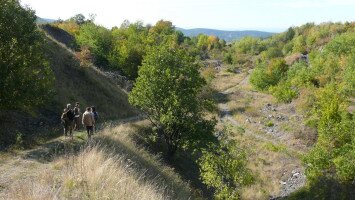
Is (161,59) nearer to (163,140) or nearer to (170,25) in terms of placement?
(163,140)

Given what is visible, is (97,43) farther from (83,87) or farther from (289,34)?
(289,34)

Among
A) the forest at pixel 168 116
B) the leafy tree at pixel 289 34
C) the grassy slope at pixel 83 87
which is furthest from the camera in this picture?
the leafy tree at pixel 289 34

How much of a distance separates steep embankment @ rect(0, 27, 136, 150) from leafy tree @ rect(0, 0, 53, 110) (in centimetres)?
502

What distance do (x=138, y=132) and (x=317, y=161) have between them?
16.7 m

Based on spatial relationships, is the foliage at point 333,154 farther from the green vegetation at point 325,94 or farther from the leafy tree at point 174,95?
the leafy tree at point 174,95

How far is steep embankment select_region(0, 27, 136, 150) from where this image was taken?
29547 mm

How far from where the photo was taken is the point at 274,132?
50.8 meters

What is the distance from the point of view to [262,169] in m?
40.1

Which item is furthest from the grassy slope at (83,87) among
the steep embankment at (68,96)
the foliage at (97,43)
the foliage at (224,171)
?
the foliage at (224,171)

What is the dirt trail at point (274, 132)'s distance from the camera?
123 ft

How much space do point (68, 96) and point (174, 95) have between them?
13.8 metres

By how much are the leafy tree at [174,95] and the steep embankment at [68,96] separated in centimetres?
770

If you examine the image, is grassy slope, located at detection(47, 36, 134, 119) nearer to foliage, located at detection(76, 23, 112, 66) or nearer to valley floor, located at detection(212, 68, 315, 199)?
valley floor, located at detection(212, 68, 315, 199)

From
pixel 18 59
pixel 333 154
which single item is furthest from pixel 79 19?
pixel 18 59
